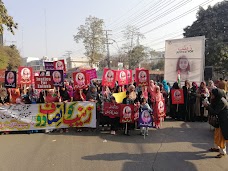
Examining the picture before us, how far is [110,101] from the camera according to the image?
8.97m

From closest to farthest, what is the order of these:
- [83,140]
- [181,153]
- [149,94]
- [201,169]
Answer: [201,169], [181,153], [83,140], [149,94]

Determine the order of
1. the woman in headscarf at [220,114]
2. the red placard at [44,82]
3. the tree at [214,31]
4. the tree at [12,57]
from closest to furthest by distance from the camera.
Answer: the woman in headscarf at [220,114], the red placard at [44,82], the tree at [214,31], the tree at [12,57]

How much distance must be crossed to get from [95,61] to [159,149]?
44.1 meters

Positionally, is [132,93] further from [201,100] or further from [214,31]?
[214,31]

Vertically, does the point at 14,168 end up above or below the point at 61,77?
below

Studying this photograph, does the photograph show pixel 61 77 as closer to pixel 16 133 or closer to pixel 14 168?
pixel 16 133

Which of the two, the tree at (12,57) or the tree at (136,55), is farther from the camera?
the tree at (136,55)

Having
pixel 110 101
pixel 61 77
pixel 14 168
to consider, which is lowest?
pixel 14 168

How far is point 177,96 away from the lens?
35.5 ft

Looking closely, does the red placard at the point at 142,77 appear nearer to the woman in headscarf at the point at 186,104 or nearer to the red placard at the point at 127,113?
the red placard at the point at 127,113

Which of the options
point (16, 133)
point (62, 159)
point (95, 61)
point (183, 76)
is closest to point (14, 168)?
point (62, 159)

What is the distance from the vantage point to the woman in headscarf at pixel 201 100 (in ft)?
33.9

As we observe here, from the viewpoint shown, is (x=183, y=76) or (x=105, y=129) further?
(x=183, y=76)

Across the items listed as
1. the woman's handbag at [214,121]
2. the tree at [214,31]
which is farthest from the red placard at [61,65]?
the tree at [214,31]
